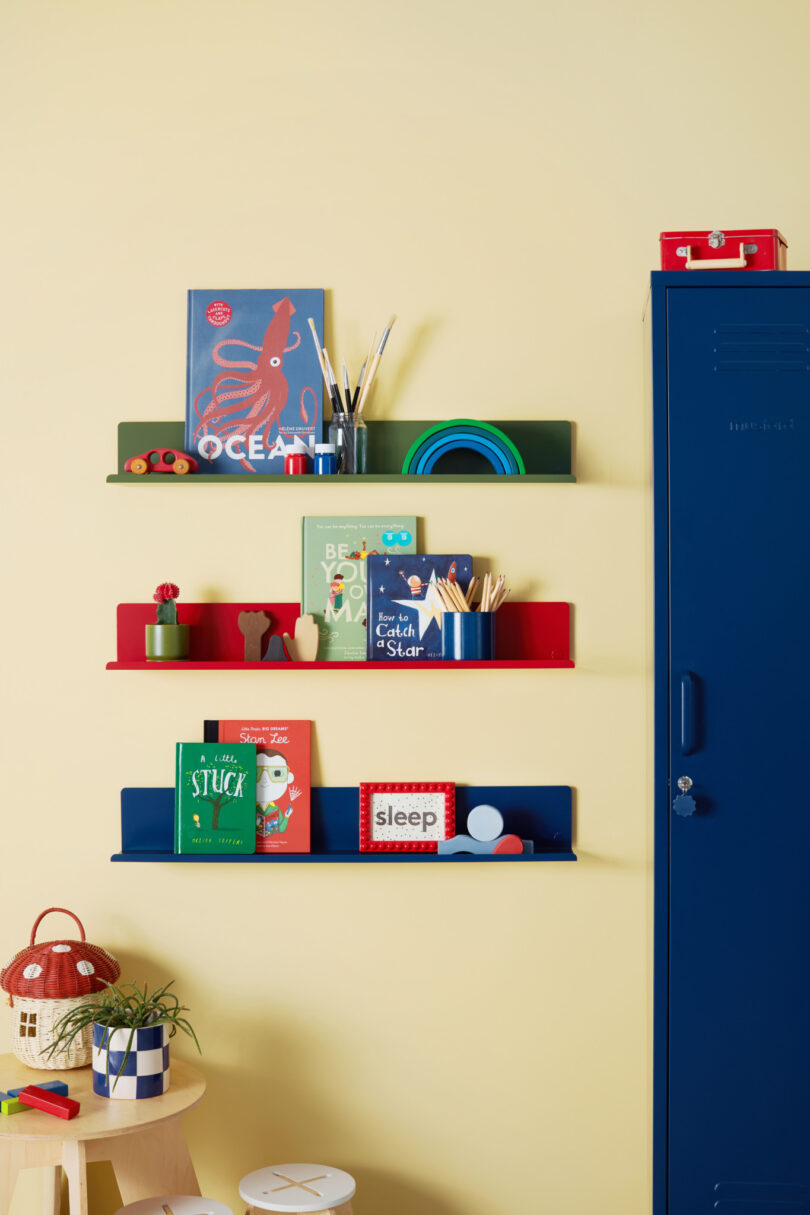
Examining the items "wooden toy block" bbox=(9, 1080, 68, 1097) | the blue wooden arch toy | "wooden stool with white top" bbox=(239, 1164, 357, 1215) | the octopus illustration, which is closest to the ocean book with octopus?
the octopus illustration

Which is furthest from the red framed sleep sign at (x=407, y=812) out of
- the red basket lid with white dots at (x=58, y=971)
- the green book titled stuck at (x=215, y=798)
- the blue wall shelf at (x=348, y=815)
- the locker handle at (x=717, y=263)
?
the locker handle at (x=717, y=263)

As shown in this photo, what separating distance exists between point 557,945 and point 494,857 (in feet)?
0.87

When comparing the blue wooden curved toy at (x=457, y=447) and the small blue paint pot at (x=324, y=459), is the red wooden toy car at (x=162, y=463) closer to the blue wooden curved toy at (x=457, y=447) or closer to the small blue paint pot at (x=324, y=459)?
the small blue paint pot at (x=324, y=459)

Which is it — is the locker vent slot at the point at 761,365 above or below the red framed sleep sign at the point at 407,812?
above

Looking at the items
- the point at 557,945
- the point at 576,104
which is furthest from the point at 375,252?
the point at 557,945

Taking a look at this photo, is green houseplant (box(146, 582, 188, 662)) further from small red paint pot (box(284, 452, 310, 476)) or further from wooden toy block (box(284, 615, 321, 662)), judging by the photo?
small red paint pot (box(284, 452, 310, 476))

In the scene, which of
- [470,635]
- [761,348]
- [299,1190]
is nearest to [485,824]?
[470,635]

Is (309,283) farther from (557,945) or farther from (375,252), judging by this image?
(557,945)

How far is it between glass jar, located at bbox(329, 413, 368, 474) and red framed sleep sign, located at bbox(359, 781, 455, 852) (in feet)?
2.30

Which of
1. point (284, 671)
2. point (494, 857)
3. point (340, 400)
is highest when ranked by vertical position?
point (340, 400)

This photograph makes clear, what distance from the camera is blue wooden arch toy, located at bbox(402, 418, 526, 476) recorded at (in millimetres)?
2197

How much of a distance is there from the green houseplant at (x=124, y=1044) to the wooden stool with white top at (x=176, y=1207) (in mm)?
188

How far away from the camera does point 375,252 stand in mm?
2289

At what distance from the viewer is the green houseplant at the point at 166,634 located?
7.07 ft
